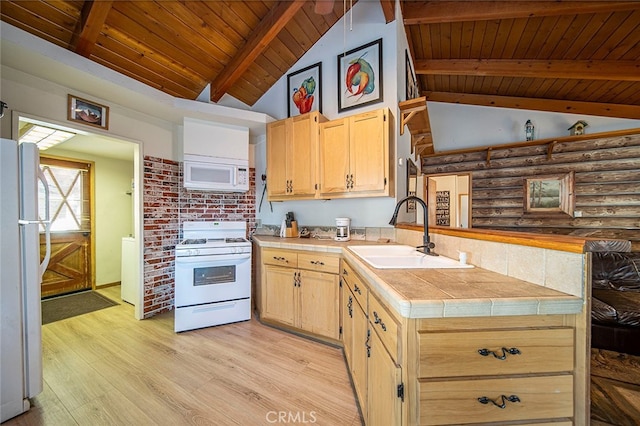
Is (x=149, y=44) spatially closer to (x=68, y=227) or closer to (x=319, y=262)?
(x=319, y=262)

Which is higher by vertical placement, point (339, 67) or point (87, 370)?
point (339, 67)

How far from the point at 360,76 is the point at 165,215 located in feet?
9.34

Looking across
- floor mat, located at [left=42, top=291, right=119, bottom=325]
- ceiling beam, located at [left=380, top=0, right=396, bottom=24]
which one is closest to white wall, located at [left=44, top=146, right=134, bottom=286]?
floor mat, located at [left=42, top=291, right=119, bottom=325]

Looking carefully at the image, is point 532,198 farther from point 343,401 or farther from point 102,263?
point 102,263

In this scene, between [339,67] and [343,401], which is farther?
[339,67]

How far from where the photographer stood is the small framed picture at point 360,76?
2598 millimetres

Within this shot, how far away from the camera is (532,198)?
3.84 meters

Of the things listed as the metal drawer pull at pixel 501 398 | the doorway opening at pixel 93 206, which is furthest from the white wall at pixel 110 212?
the metal drawer pull at pixel 501 398

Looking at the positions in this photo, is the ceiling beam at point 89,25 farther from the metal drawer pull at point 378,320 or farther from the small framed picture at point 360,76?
the metal drawer pull at point 378,320

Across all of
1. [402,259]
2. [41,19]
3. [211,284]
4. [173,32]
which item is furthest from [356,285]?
[41,19]

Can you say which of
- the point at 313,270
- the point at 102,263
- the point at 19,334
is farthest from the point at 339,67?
the point at 102,263

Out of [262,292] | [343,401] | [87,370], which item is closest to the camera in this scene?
[343,401]

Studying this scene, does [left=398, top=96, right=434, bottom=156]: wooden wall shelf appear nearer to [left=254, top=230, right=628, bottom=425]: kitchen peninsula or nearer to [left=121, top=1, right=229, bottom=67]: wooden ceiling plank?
[left=254, top=230, right=628, bottom=425]: kitchen peninsula

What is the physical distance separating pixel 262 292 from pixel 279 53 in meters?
2.96
